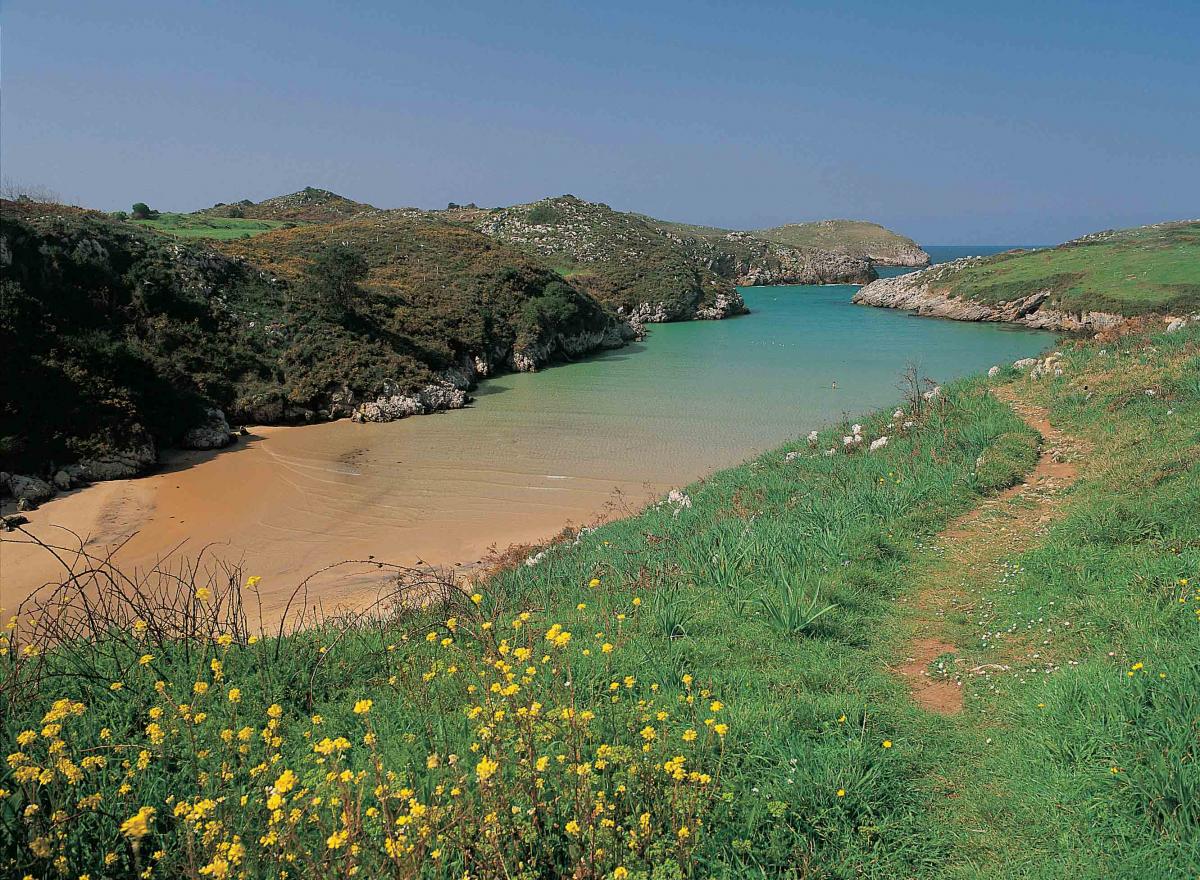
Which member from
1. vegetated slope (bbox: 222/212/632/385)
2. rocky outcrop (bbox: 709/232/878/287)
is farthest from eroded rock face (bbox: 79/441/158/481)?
rocky outcrop (bbox: 709/232/878/287)

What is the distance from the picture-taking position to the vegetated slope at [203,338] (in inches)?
792

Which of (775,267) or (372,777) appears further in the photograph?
(775,267)

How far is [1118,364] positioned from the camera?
13.2 metres

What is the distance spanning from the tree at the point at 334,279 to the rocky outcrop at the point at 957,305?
41791mm

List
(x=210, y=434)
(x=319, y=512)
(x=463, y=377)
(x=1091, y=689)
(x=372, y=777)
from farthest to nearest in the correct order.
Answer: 1. (x=463, y=377)
2. (x=210, y=434)
3. (x=319, y=512)
4. (x=1091, y=689)
5. (x=372, y=777)

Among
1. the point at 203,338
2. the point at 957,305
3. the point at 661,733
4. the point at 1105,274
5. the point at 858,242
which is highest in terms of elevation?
the point at 858,242

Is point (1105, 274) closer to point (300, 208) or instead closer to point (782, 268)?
point (782, 268)

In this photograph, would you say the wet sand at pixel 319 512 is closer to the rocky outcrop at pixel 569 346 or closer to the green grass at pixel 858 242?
the rocky outcrop at pixel 569 346

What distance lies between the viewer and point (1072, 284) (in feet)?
181

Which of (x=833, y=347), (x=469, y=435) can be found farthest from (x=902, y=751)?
(x=833, y=347)

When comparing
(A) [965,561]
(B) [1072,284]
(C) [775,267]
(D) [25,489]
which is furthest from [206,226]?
Result: (C) [775,267]

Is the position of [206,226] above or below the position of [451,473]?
above

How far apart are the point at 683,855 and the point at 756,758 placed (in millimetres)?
984

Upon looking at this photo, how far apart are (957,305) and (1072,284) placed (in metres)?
10.4
